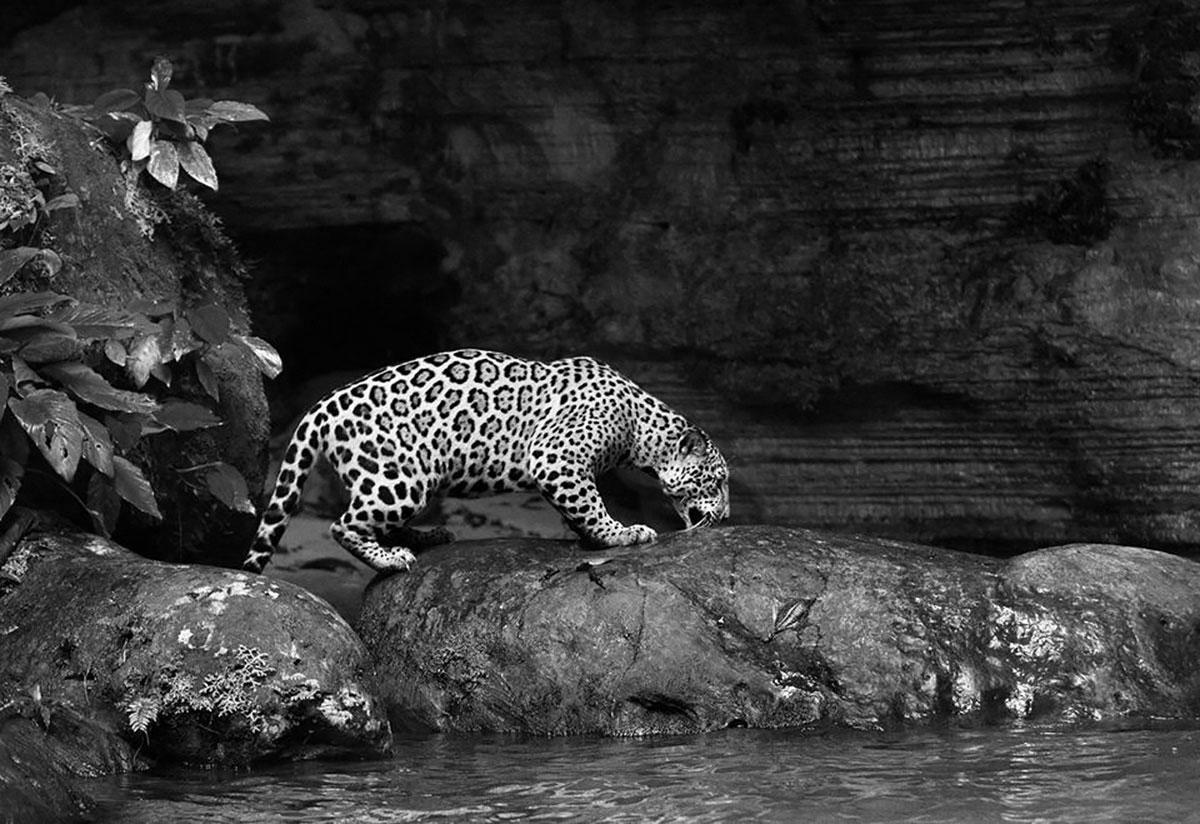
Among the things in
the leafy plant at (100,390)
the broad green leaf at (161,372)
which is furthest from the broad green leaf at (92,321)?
the broad green leaf at (161,372)

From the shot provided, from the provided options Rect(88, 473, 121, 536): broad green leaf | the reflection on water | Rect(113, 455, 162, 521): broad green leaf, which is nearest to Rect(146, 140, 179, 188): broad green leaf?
Rect(88, 473, 121, 536): broad green leaf

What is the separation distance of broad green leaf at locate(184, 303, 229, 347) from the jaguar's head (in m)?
2.98

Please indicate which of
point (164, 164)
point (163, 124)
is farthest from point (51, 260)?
point (163, 124)

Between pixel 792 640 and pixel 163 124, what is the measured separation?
481cm

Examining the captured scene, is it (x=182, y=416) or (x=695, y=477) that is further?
(x=695, y=477)

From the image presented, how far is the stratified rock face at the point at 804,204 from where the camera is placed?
483 inches

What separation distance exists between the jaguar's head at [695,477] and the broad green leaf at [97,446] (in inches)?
→ 145

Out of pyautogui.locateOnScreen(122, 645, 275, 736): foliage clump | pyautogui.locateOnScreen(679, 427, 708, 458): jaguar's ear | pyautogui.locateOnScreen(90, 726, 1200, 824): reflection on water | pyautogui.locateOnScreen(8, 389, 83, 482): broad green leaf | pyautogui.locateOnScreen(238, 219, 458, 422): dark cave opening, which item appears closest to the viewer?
pyautogui.locateOnScreen(90, 726, 1200, 824): reflection on water

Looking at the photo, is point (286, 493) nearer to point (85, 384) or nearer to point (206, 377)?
point (206, 377)

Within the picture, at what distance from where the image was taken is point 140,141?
1017 centimetres

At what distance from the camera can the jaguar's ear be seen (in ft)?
35.8

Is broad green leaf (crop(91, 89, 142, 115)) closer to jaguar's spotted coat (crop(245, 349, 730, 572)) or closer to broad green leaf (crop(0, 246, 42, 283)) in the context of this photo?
broad green leaf (crop(0, 246, 42, 283))

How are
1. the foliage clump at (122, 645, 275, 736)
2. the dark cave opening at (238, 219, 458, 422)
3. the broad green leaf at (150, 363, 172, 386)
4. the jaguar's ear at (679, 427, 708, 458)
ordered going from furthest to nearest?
the dark cave opening at (238, 219, 458, 422) < the jaguar's ear at (679, 427, 708, 458) < the broad green leaf at (150, 363, 172, 386) < the foliage clump at (122, 645, 275, 736)

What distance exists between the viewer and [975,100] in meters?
12.5
